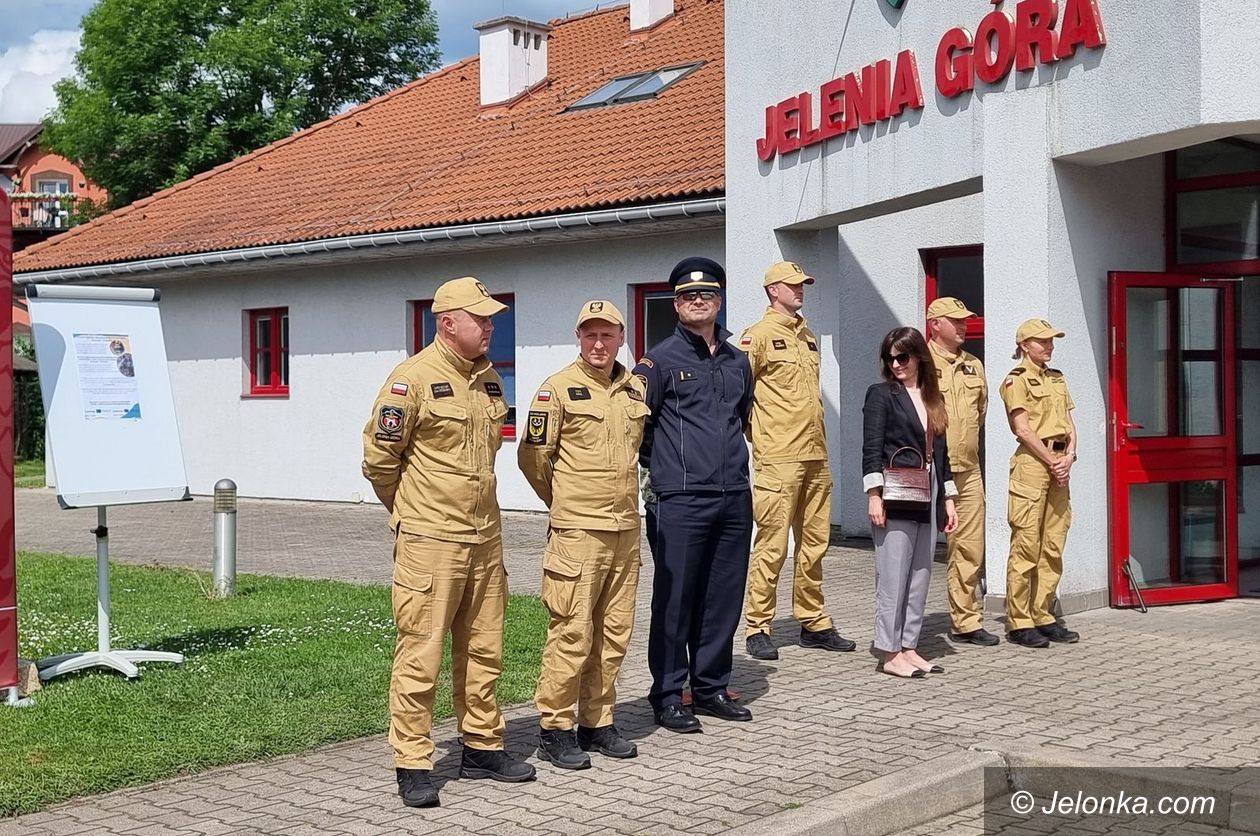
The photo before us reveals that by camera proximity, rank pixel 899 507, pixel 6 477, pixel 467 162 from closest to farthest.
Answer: pixel 6 477, pixel 899 507, pixel 467 162

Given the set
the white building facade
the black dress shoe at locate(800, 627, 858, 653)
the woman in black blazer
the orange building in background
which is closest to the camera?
the woman in black blazer

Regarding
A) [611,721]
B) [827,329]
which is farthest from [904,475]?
[827,329]

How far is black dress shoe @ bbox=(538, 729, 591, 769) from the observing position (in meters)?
6.04

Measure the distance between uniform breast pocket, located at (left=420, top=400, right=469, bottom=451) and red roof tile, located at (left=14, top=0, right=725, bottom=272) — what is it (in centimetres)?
925

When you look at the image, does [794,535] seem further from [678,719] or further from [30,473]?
[30,473]

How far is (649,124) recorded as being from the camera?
17672mm

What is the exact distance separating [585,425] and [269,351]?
16.1 m

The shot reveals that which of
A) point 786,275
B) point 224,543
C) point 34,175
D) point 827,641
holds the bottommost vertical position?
point 827,641

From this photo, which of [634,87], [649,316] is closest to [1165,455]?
[649,316]

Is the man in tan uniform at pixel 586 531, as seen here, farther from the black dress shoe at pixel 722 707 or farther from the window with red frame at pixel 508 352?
the window with red frame at pixel 508 352

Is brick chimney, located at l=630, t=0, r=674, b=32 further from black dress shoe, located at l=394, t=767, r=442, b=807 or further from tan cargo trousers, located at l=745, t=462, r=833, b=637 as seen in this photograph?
black dress shoe, located at l=394, t=767, r=442, b=807

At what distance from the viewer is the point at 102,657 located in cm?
778

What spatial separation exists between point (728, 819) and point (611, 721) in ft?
3.44

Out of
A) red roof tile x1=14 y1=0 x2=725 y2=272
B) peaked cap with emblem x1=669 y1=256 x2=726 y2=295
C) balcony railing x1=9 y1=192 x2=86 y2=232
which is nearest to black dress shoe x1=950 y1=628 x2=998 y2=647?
peaked cap with emblem x1=669 y1=256 x2=726 y2=295
